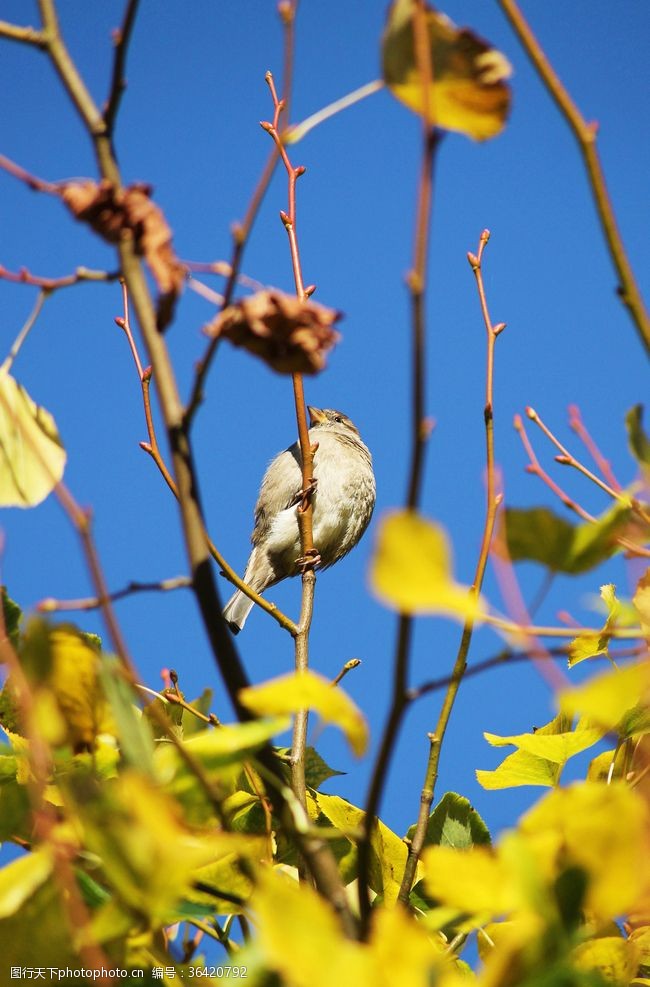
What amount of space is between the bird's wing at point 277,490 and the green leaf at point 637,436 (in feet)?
15.9

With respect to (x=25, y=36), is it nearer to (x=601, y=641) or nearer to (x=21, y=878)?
(x=21, y=878)

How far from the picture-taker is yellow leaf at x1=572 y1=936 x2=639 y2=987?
741 mm

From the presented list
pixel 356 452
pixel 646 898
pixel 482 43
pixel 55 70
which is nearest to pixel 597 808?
pixel 646 898

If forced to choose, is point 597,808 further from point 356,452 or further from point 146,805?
point 356,452

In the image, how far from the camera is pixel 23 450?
83cm

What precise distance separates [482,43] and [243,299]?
0.23 metres

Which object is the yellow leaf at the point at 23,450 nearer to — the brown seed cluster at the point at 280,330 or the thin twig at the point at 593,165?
the brown seed cluster at the point at 280,330

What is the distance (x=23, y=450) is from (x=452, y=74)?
44 centimetres

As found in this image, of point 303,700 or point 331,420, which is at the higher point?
point 331,420

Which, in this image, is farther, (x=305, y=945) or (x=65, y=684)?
(x=65, y=684)

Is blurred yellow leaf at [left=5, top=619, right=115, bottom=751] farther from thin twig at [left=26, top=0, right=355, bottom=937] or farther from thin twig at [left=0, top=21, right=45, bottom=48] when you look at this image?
thin twig at [left=0, top=21, right=45, bottom=48]

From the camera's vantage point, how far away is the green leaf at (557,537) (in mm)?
604

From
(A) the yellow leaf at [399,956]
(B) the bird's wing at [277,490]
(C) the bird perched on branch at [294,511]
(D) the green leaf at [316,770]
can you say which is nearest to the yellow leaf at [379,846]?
(D) the green leaf at [316,770]

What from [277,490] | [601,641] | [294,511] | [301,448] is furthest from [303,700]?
[277,490]
